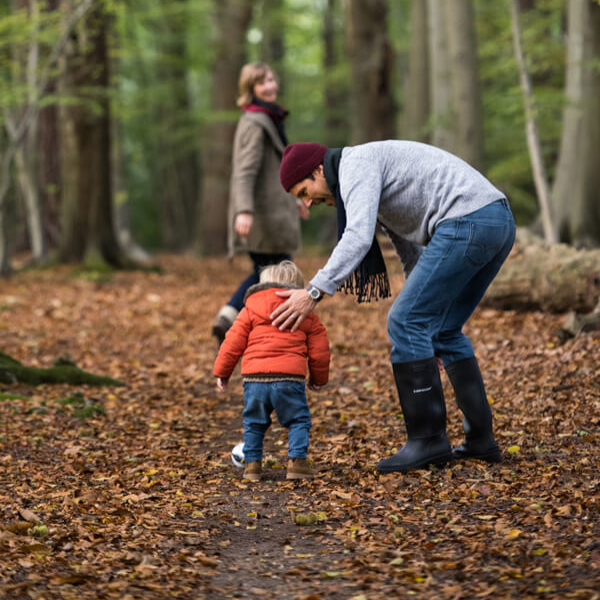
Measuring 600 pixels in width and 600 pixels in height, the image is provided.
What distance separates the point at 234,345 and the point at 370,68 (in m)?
12.0

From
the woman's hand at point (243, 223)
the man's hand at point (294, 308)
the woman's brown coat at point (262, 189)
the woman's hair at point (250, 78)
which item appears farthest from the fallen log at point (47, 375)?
the man's hand at point (294, 308)

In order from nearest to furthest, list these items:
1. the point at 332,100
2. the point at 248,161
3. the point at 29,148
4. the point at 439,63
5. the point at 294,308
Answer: the point at 294,308, the point at 248,161, the point at 439,63, the point at 29,148, the point at 332,100

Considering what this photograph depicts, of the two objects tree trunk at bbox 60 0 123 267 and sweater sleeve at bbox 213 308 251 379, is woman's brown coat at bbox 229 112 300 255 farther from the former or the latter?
tree trunk at bbox 60 0 123 267

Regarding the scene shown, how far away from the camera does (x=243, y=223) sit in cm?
662

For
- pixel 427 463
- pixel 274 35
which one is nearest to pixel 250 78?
pixel 427 463

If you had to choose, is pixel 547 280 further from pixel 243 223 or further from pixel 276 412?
pixel 276 412

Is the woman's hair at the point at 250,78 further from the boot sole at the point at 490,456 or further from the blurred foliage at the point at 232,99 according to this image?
the blurred foliage at the point at 232,99

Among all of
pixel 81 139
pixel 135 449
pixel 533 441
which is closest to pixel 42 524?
pixel 135 449

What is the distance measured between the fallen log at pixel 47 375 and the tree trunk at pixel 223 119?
39.5ft

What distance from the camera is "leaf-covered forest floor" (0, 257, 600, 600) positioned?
296 cm

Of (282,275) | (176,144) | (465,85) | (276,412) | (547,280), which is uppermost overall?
(465,85)

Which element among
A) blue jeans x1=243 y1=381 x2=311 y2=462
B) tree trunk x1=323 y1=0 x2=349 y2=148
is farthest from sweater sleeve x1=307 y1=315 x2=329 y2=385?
tree trunk x1=323 y1=0 x2=349 y2=148

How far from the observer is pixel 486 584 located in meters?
2.82

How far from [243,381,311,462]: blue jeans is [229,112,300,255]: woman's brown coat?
2.78 metres
